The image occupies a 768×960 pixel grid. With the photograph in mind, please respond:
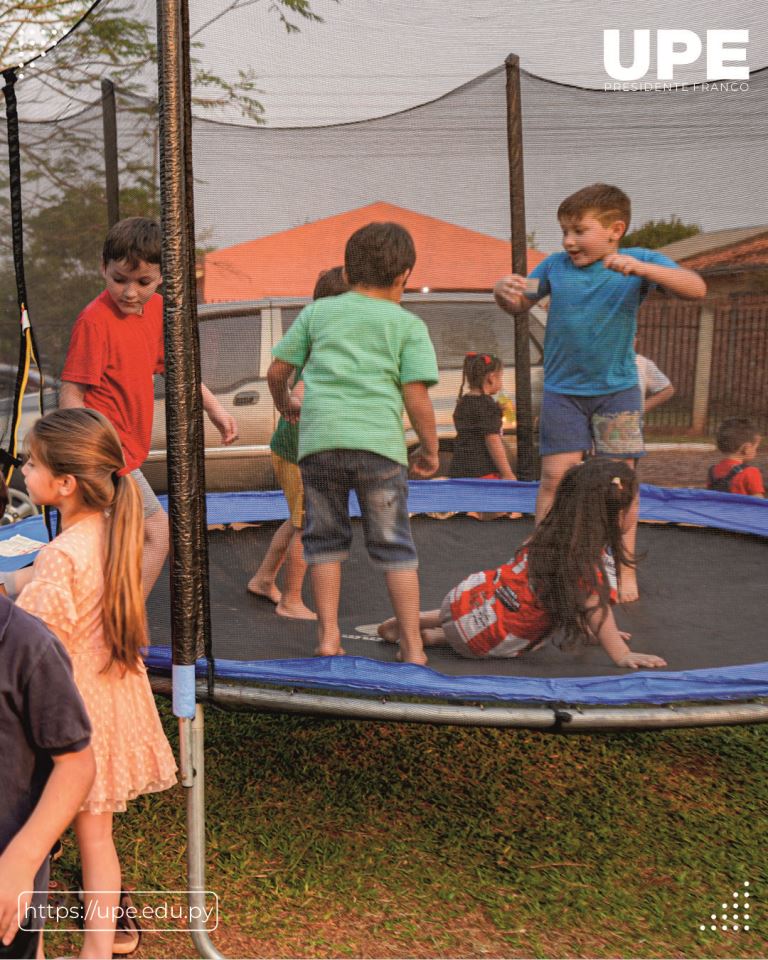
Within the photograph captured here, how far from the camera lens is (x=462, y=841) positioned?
2.48 metres

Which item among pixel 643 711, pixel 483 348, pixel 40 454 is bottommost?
pixel 643 711

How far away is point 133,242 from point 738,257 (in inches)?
52.6

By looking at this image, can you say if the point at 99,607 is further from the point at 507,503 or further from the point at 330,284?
the point at 507,503

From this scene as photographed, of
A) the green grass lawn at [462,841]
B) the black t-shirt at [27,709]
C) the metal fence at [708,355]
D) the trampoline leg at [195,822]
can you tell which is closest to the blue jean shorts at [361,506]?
the trampoline leg at [195,822]

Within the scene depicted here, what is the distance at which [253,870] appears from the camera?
2.31 meters

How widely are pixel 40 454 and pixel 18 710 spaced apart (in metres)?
0.73

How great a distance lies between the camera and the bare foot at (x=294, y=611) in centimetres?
226

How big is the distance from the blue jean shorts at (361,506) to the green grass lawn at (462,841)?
78 centimetres

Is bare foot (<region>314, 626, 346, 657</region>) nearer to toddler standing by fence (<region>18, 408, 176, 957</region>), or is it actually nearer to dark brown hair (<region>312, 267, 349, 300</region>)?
toddler standing by fence (<region>18, 408, 176, 957</region>)

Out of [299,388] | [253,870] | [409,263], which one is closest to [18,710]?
[299,388]

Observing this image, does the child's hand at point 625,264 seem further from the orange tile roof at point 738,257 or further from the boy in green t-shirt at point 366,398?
the boy in green t-shirt at point 366,398

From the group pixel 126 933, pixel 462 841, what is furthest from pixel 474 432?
pixel 126 933

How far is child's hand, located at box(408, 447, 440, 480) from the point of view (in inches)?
79.4

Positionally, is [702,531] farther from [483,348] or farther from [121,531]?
[121,531]
